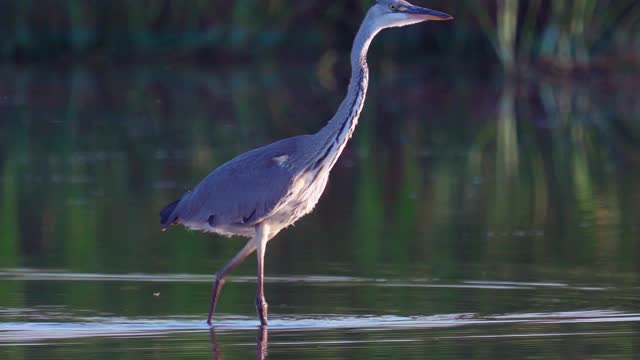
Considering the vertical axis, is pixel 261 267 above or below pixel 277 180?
below

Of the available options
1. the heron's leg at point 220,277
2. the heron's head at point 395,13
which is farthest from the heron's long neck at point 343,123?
the heron's leg at point 220,277

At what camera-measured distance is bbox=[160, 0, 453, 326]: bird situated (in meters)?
9.75

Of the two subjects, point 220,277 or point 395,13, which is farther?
point 395,13

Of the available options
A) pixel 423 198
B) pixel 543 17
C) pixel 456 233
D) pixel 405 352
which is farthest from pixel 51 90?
pixel 405 352

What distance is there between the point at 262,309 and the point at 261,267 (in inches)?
14.2

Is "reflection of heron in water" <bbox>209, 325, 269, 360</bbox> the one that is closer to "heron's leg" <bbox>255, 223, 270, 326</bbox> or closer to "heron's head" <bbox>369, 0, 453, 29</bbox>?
"heron's leg" <bbox>255, 223, 270, 326</bbox>

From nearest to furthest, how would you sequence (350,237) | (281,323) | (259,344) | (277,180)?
(259,344) < (281,323) < (277,180) < (350,237)

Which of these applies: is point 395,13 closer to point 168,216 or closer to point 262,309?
point 168,216

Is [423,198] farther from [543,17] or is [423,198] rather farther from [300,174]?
[543,17]

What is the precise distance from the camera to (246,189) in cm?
979

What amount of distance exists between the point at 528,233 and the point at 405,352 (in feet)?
15.4

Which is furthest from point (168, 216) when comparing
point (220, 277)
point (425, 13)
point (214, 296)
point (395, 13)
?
point (425, 13)

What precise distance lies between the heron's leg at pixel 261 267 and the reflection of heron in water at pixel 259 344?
0.12 metres

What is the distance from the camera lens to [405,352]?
8.21m
